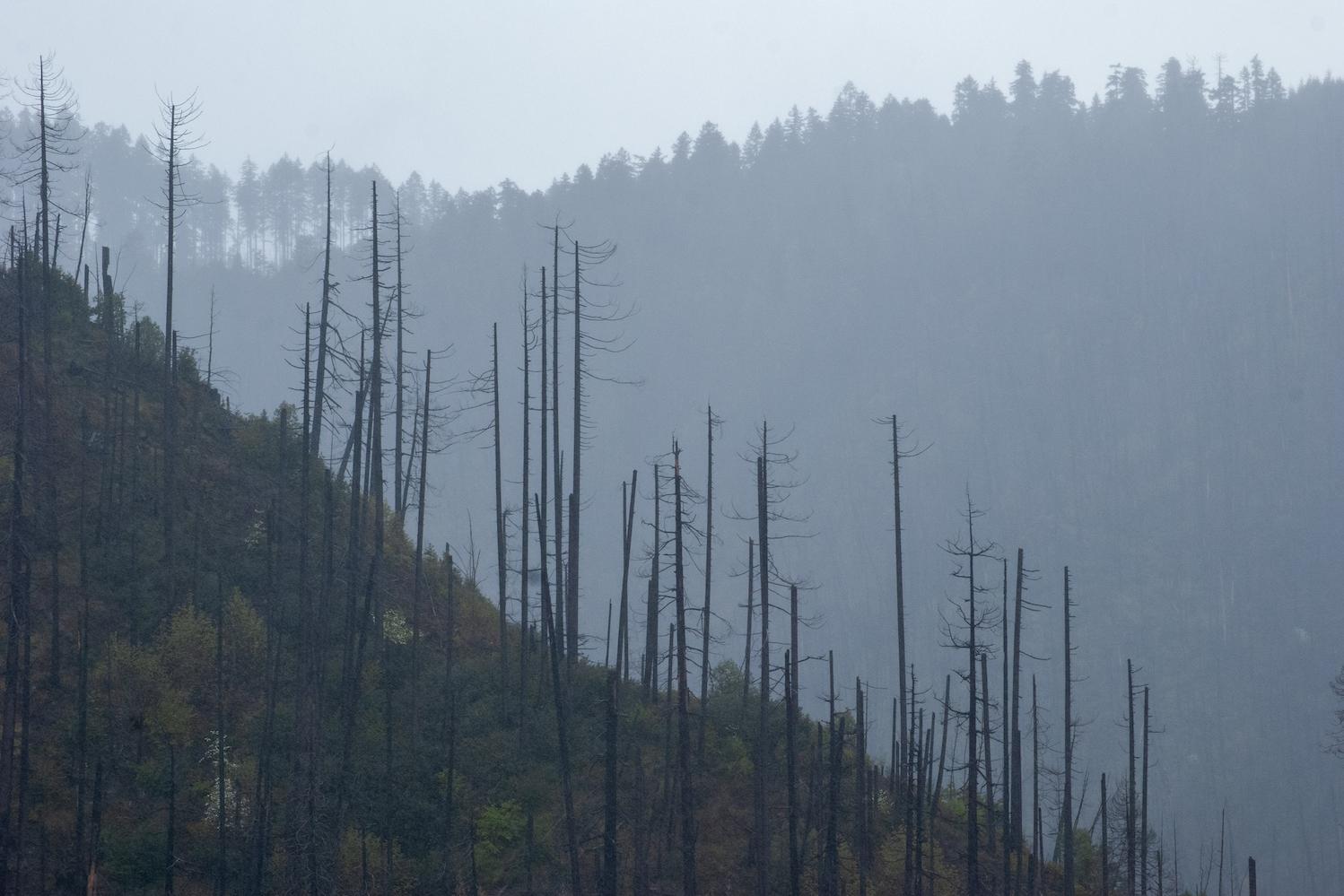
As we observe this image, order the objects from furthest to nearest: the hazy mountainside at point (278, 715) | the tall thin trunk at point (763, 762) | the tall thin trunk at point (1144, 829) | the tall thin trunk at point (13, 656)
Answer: the tall thin trunk at point (1144, 829) < the tall thin trunk at point (763, 762) < the hazy mountainside at point (278, 715) < the tall thin trunk at point (13, 656)

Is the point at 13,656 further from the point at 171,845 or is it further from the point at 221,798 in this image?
the point at 221,798

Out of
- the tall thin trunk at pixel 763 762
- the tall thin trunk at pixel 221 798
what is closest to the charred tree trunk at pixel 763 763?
the tall thin trunk at pixel 763 762

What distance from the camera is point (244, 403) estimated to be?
4338 inches

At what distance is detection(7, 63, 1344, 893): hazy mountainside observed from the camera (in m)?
78.6

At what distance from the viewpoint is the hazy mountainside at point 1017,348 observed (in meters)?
78.6

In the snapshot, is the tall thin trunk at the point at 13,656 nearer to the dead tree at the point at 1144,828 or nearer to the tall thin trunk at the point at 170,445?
the tall thin trunk at the point at 170,445

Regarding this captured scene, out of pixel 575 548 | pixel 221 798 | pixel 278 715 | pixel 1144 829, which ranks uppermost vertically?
pixel 575 548

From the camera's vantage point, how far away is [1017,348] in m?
103

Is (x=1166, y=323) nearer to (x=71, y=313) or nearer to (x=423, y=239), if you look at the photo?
(x=423, y=239)

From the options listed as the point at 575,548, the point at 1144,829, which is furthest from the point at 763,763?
the point at 1144,829

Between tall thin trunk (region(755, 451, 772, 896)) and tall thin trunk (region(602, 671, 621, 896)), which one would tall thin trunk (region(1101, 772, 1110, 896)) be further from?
tall thin trunk (region(602, 671, 621, 896))

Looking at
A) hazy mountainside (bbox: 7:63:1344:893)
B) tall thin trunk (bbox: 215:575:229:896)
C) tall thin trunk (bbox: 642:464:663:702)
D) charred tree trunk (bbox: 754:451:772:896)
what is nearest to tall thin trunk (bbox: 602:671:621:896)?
charred tree trunk (bbox: 754:451:772:896)

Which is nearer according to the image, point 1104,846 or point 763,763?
point 763,763

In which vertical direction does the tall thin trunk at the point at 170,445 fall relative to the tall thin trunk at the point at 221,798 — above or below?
above
